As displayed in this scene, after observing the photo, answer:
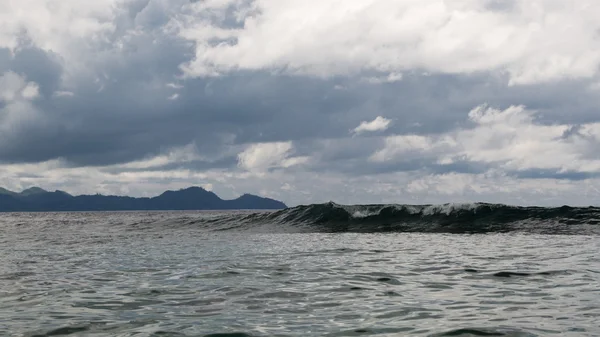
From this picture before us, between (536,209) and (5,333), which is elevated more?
(536,209)

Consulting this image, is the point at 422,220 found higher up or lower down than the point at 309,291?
higher up

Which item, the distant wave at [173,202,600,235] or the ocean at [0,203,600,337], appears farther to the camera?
the distant wave at [173,202,600,235]

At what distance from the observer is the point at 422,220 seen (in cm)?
4491

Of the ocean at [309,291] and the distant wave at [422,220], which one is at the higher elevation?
the distant wave at [422,220]

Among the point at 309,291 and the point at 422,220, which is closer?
the point at 309,291

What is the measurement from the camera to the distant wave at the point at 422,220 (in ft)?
124

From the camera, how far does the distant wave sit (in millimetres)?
37938

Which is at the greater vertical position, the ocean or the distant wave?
the distant wave

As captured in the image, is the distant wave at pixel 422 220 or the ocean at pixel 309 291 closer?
the ocean at pixel 309 291

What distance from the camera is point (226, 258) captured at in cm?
2114

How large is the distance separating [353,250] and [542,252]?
7.97 metres

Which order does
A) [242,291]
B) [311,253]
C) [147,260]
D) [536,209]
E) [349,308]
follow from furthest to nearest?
[536,209] → [311,253] → [147,260] → [242,291] → [349,308]

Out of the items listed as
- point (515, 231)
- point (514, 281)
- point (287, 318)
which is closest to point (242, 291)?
point (287, 318)

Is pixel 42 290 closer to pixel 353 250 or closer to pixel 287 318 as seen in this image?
pixel 287 318
